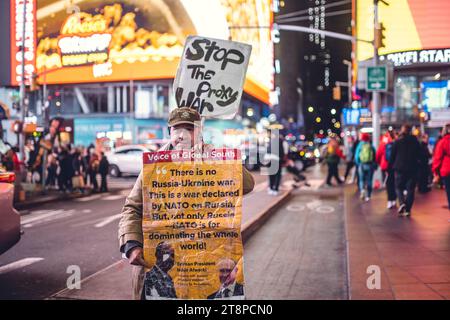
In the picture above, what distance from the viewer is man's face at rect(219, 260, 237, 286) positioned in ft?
10.9

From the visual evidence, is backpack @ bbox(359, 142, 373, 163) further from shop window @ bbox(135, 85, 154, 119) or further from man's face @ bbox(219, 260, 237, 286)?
shop window @ bbox(135, 85, 154, 119)

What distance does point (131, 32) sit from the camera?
45.9 metres

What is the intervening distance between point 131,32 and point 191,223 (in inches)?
1755

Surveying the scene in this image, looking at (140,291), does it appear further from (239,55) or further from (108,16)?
(108,16)

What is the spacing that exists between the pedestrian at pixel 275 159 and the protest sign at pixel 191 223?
1456 centimetres

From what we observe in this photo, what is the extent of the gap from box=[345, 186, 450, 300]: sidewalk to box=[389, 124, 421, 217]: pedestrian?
0.35 metres

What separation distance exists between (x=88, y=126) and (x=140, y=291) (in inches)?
1993

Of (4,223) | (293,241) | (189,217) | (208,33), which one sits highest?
(208,33)

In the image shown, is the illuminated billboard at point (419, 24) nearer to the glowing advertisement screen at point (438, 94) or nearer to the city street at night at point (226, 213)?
the city street at night at point (226, 213)

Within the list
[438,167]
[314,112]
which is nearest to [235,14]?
[438,167]

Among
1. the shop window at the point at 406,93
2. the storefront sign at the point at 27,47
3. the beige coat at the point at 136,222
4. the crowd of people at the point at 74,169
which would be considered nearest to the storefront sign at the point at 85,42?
the storefront sign at the point at 27,47

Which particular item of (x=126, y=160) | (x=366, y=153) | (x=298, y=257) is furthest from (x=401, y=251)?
(x=126, y=160)

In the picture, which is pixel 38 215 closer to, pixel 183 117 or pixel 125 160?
pixel 183 117
